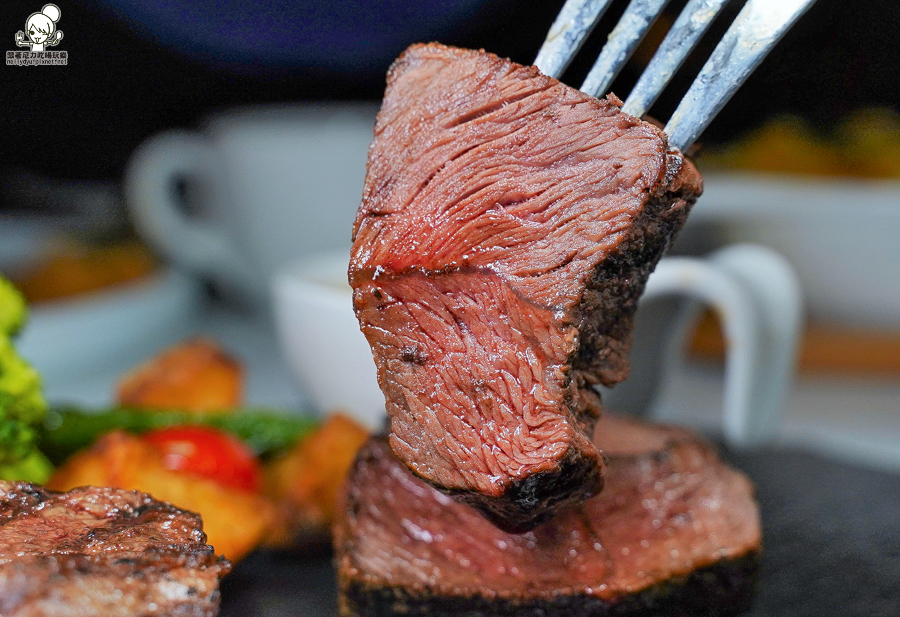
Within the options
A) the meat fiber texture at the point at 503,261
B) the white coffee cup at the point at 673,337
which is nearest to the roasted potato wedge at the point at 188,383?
the white coffee cup at the point at 673,337

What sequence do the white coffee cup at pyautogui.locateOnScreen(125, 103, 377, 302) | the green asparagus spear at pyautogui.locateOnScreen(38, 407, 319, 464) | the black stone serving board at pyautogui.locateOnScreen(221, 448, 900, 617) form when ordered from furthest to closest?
the white coffee cup at pyautogui.locateOnScreen(125, 103, 377, 302) → the green asparagus spear at pyautogui.locateOnScreen(38, 407, 319, 464) → the black stone serving board at pyautogui.locateOnScreen(221, 448, 900, 617)

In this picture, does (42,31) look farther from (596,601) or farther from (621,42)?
(596,601)

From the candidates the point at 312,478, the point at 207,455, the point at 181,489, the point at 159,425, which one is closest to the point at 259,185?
the point at 159,425

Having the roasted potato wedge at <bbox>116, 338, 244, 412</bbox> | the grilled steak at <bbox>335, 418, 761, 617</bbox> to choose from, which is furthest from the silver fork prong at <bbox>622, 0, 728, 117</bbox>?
the roasted potato wedge at <bbox>116, 338, 244, 412</bbox>

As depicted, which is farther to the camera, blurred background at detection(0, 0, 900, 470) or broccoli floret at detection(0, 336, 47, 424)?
blurred background at detection(0, 0, 900, 470)

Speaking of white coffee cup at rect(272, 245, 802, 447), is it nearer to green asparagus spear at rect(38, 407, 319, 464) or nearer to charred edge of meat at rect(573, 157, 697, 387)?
green asparagus spear at rect(38, 407, 319, 464)

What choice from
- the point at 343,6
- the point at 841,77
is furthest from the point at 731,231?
the point at 343,6

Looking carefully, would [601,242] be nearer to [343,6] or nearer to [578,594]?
[578,594]
